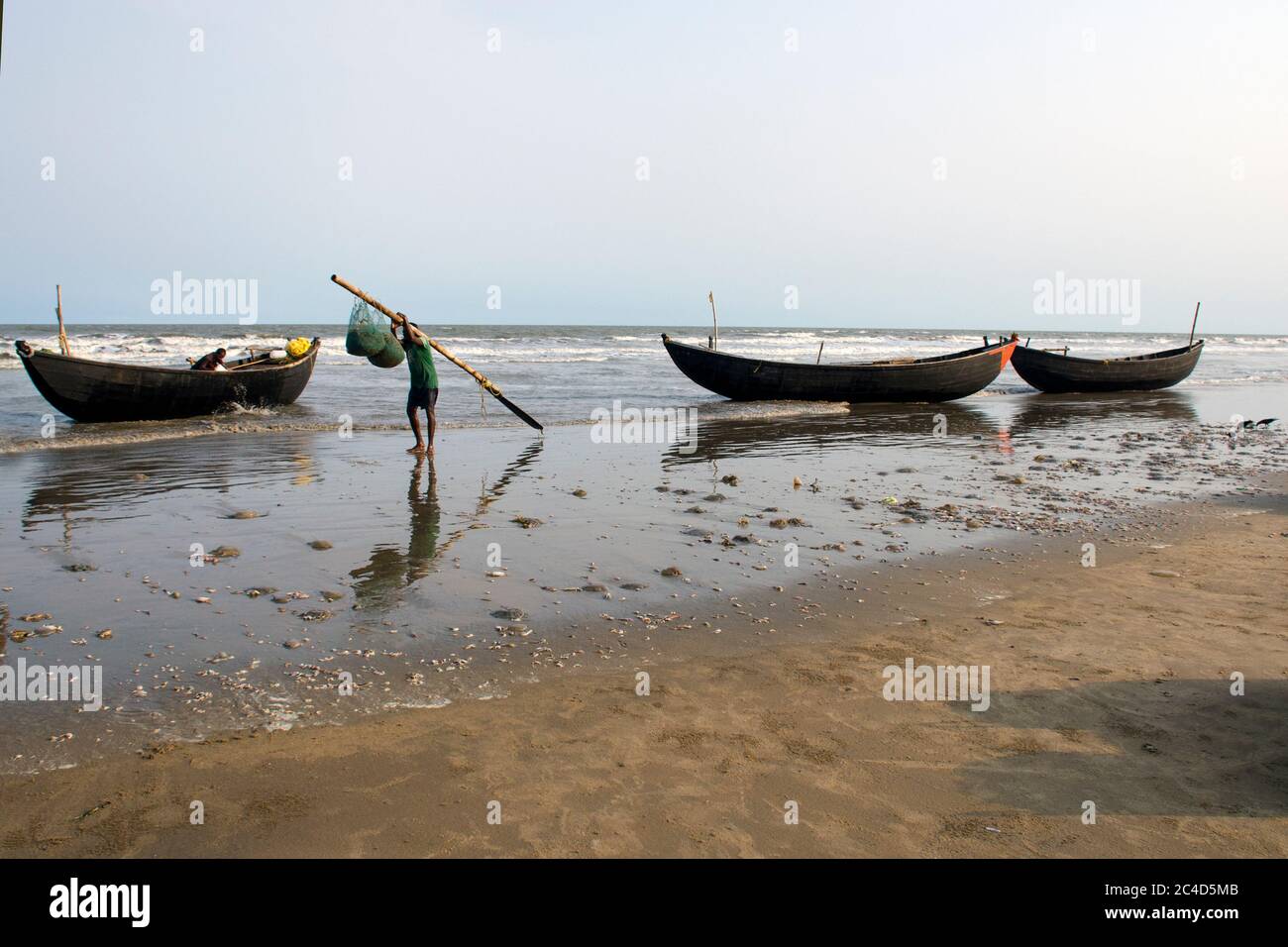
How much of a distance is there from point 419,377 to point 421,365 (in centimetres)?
23

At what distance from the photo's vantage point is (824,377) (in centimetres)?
2038

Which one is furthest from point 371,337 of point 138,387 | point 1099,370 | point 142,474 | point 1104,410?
point 1099,370

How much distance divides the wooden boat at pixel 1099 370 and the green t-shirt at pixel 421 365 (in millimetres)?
18146

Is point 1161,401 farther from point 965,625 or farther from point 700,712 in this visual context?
point 700,712

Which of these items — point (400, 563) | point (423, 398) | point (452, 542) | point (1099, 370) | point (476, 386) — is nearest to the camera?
point (400, 563)

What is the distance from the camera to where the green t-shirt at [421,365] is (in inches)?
479

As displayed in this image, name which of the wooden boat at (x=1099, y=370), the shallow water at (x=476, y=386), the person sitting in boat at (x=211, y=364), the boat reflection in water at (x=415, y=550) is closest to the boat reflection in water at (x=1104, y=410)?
the wooden boat at (x=1099, y=370)

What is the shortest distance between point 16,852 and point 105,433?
44.7ft

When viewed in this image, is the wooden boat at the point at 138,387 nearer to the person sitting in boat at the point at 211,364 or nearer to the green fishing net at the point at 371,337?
the person sitting in boat at the point at 211,364

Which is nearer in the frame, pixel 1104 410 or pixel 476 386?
pixel 1104 410

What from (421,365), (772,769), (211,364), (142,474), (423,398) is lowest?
(772,769)

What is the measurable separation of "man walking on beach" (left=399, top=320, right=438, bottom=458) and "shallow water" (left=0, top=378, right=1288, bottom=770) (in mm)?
648

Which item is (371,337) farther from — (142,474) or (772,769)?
(772,769)

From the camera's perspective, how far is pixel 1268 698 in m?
4.12
